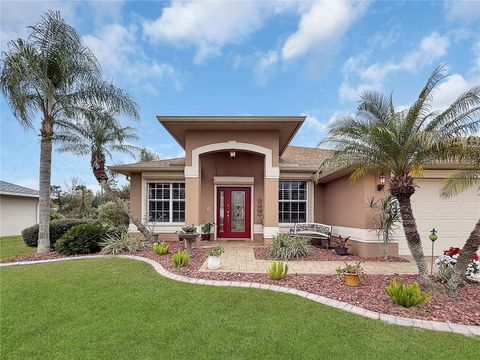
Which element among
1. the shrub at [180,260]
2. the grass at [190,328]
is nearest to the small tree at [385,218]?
the grass at [190,328]

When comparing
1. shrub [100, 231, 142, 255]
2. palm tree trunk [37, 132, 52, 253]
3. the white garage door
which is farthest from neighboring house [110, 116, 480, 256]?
palm tree trunk [37, 132, 52, 253]

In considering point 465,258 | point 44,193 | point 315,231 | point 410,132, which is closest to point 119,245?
point 44,193

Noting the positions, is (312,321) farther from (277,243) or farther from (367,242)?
(367,242)

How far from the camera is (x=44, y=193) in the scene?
11.1 meters

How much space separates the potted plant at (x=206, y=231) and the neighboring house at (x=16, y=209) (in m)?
15.3

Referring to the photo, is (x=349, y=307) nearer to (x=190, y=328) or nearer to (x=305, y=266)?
(x=190, y=328)

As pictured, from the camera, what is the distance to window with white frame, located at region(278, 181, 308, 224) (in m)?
13.4

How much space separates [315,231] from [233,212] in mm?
3780

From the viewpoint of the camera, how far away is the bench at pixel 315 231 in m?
11.3

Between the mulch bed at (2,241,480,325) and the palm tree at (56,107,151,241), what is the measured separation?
4.65 m

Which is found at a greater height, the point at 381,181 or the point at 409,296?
the point at 381,181

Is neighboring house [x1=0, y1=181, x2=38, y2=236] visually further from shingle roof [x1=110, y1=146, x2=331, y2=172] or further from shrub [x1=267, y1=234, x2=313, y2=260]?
shrub [x1=267, y1=234, x2=313, y2=260]

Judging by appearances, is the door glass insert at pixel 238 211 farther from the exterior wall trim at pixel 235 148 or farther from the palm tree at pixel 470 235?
the palm tree at pixel 470 235

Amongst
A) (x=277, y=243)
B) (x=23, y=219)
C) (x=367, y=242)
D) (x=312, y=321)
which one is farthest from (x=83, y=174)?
(x=312, y=321)
